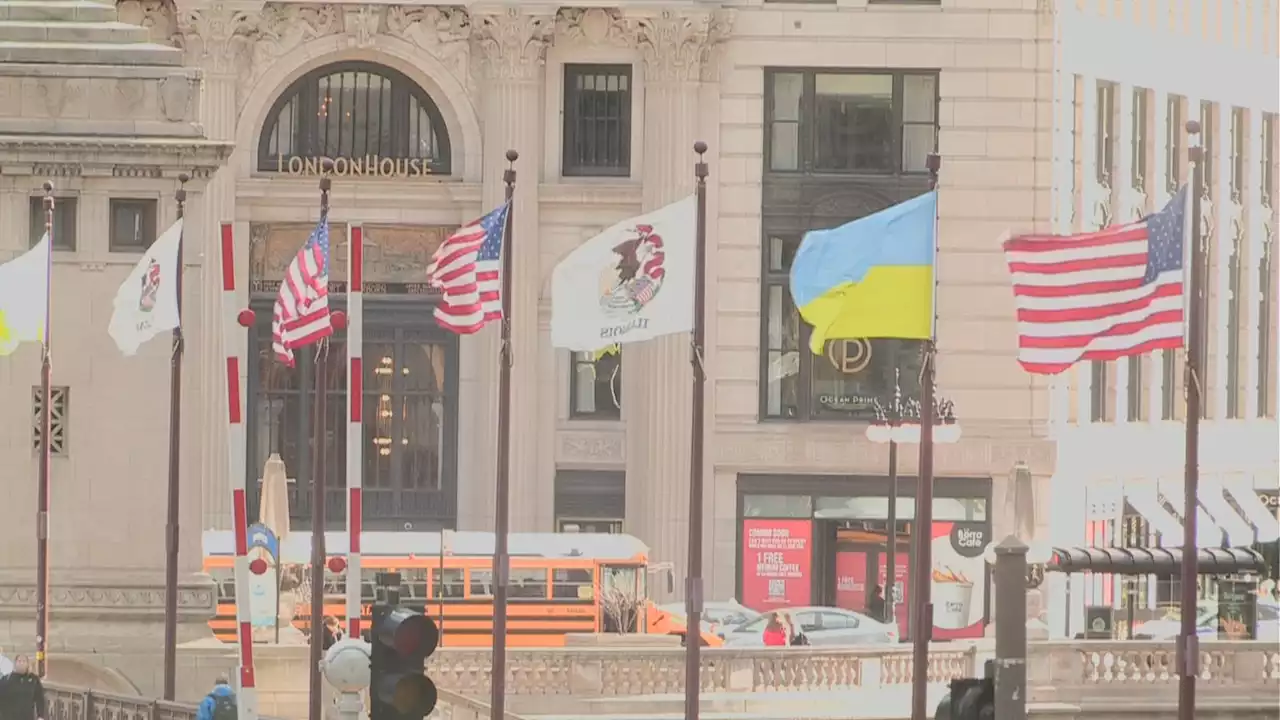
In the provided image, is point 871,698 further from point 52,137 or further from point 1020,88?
point 1020,88

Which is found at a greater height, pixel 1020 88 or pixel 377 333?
pixel 1020 88

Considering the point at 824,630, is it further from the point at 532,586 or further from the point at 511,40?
the point at 511,40

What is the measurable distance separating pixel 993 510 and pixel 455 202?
12.3 meters

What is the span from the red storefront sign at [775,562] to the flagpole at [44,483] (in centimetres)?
2338

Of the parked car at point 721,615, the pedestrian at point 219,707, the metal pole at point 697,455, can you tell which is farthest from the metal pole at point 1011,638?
the parked car at point 721,615

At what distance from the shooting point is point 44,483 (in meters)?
45.7

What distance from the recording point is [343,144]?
68.8 m

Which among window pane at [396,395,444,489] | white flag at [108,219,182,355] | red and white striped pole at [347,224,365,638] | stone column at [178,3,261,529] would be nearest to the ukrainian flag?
red and white striped pole at [347,224,365,638]

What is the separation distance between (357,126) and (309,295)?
26425 mm

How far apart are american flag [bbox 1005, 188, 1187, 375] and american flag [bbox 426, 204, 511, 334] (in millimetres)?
10110

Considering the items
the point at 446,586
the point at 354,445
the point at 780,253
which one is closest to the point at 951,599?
the point at 780,253

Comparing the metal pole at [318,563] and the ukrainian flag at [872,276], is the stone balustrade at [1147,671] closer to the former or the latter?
the metal pole at [318,563]

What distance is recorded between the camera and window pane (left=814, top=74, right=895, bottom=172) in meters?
68.7

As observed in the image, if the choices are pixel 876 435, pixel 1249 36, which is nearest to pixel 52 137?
pixel 876 435
